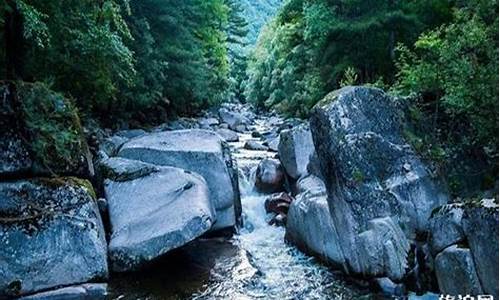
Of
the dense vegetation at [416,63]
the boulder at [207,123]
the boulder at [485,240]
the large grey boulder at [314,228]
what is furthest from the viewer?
the boulder at [207,123]

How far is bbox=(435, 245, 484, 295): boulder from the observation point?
629 cm

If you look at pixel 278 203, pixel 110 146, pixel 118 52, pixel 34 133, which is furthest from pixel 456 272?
pixel 110 146

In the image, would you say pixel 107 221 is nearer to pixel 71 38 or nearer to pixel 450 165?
pixel 71 38

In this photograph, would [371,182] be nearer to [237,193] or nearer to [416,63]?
[416,63]

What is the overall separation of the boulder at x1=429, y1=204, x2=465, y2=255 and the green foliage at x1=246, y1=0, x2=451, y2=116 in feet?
20.1

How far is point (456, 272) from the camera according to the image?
21.5 ft

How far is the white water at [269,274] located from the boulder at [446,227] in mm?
1495

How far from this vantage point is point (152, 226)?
8.32 meters

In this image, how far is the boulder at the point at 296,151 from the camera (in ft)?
41.8

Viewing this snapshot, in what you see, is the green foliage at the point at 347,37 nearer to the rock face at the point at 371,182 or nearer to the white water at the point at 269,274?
the rock face at the point at 371,182

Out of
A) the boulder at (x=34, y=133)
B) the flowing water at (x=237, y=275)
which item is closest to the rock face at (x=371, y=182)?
the flowing water at (x=237, y=275)

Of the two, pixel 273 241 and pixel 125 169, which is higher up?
pixel 125 169

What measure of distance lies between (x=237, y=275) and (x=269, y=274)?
1.86 feet

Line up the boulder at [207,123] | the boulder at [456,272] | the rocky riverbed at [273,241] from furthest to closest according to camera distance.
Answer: the boulder at [207,123] → the rocky riverbed at [273,241] → the boulder at [456,272]
